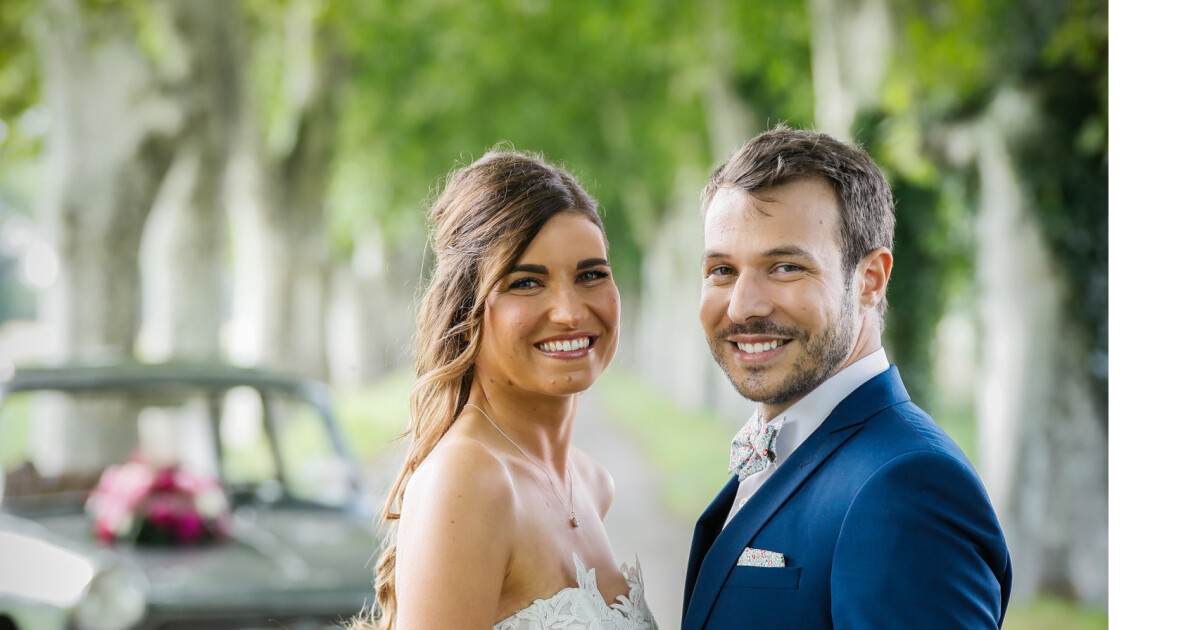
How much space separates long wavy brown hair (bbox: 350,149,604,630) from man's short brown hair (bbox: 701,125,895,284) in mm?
444

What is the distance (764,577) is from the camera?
6.52ft

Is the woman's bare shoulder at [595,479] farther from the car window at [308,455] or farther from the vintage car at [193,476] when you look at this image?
the car window at [308,455]

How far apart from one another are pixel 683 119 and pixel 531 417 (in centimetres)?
1889

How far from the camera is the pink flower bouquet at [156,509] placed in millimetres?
4930

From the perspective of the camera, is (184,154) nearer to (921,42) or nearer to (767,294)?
(921,42)

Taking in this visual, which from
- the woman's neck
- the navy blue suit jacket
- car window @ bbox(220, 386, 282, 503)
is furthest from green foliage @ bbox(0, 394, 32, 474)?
the navy blue suit jacket

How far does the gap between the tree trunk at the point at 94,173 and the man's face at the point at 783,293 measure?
794 cm

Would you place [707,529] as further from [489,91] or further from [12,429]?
[489,91]

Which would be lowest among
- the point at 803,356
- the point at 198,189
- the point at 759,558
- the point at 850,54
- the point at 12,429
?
the point at 12,429

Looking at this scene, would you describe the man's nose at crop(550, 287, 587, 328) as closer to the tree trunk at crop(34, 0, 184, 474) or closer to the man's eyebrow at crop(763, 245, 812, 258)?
the man's eyebrow at crop(763, 245, 812, 258)

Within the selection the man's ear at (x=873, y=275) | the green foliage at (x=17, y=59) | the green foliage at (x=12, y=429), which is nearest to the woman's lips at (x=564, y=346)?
the man's ear at (x=873, y=275)

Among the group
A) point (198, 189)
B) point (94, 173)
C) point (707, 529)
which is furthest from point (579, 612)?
point (198, 189)

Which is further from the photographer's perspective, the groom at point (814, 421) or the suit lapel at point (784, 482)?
the suit lapel at point (784, 482)
